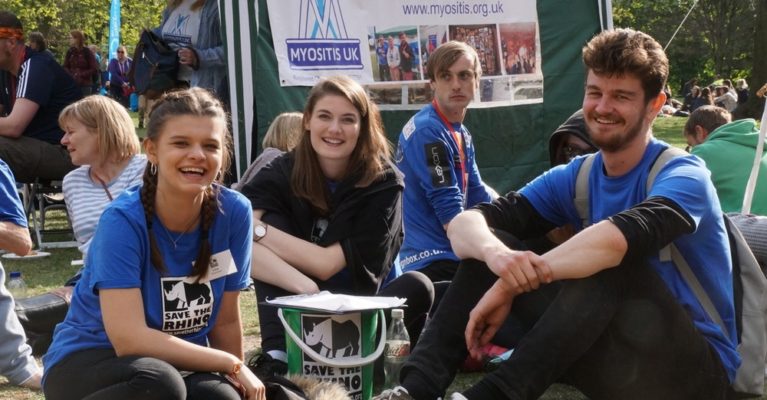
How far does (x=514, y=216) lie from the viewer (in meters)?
3.71

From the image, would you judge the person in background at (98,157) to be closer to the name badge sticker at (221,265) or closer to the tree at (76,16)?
Result: the name badge sticker at (221,265)

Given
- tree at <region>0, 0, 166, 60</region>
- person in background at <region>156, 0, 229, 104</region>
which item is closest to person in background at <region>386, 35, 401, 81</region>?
person in background at <region>156, 0, 229, 104</region>

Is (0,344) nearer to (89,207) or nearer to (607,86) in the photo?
(89,207)

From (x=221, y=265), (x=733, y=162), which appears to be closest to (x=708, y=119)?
(x=733, y=162)

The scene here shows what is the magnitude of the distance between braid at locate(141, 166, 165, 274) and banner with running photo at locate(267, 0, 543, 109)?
16.6 feet

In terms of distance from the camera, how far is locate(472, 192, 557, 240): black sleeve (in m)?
3.67

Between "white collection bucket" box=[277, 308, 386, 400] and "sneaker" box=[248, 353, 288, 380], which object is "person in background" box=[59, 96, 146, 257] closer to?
"sneaker" box=[248, 353, 288, 380]

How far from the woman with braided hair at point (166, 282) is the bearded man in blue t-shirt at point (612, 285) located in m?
0.62

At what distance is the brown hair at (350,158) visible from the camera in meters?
4.14

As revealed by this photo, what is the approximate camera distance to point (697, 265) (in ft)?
10.8

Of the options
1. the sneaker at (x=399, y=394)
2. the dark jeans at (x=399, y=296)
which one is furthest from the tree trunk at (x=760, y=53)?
the sneaker at (x=399, y=394)

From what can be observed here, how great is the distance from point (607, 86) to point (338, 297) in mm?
1179

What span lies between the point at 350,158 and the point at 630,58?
1322 millimetres

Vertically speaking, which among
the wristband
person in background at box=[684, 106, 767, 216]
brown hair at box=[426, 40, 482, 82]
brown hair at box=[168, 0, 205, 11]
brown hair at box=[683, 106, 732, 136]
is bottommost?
the wristband
